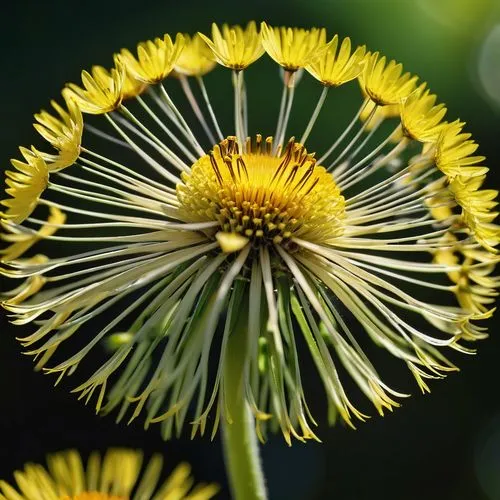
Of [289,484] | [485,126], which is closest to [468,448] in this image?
[289,484]

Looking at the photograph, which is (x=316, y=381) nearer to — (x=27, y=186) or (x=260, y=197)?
(x=260, y=197)

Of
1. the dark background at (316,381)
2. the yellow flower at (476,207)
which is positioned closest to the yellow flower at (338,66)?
the yellow flower at (476,207)

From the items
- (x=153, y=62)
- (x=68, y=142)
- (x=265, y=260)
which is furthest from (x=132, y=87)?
(x=265, y=260)

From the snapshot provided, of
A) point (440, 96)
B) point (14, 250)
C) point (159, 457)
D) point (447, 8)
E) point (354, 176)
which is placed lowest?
point (159, 457)

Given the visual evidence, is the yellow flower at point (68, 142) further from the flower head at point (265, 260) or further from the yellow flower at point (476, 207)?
the yellow flower at point (476, 207)

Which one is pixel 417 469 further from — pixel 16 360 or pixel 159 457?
pixel 159 457
